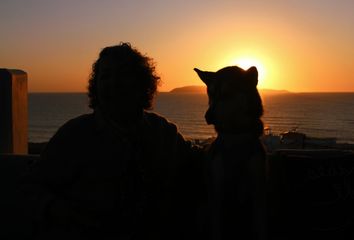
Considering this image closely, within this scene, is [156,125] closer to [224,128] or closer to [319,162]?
[224,128]

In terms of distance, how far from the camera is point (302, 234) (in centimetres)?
378

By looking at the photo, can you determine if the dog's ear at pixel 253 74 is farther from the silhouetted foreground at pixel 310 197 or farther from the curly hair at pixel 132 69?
the silhouetted foreground at pixel 310 197

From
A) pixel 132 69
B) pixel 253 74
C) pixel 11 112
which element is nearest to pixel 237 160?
pixel 253 74

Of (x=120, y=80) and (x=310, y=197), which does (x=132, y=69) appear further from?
(x=310, y=197)

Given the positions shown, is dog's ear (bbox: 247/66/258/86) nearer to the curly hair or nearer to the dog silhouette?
the dog silhouette

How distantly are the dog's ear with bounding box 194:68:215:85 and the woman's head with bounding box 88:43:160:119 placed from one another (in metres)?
0.35

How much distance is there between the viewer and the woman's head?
3.04 meters

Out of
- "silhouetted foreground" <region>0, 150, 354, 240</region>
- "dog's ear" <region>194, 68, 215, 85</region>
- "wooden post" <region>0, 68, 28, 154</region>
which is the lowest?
"silhouetted foreground" <region>0, 150, 354, 240</region>

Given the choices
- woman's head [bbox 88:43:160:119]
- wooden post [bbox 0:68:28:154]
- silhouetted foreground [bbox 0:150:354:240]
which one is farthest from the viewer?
wooden post [bbox 0:68:28:154]

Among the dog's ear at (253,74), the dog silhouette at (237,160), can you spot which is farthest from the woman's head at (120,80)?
the dog's ear at (253,74)

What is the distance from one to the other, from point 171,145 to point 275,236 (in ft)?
4.05

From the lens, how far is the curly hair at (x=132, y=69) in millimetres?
3088

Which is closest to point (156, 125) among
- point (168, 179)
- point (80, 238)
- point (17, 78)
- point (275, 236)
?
point (168, 179)

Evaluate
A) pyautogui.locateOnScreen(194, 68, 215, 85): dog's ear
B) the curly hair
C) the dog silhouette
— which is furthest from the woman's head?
the dog silhouette
